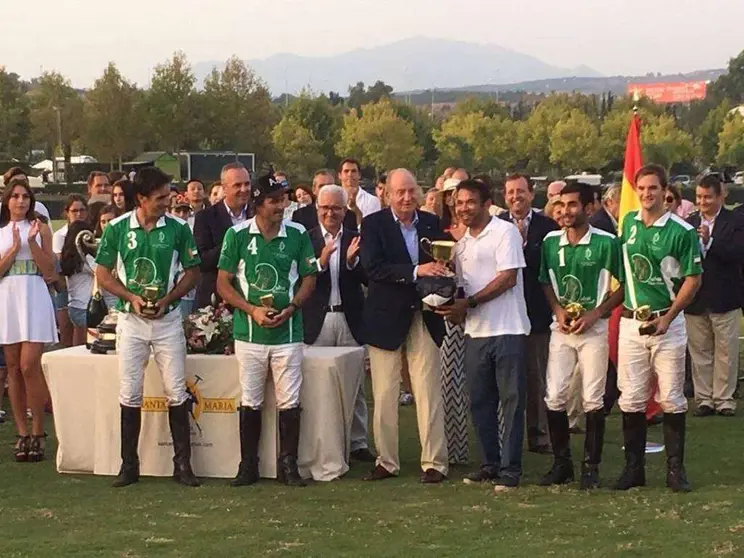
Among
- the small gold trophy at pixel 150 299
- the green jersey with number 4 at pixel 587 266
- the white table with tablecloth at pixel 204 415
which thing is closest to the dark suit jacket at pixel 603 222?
the green jersey with number 4 at pixel 587 266

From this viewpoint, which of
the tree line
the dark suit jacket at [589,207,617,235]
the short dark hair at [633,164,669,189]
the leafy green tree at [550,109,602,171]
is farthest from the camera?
the leafy green tree at [550,109,602,171]

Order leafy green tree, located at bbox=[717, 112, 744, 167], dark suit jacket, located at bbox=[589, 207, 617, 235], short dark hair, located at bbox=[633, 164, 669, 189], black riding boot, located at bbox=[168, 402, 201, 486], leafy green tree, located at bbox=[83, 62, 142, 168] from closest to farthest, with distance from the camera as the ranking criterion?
short dark hair, located at bbox=[633, 164, 669, 189] → black riding boot, located at bbox=[168, 402, 201, 486] → dark suit jacket, located at bbox=[589, 207, 617, 235] → leafy green tree, located at bbox=[83, 62, 142, 168] → leafy green tree, located at bbox=[717, 112, 744, 167]

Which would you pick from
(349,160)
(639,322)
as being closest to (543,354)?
(639,322)

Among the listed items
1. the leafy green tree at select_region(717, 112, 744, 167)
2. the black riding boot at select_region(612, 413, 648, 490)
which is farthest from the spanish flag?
the leafy green tree at select_region(717, 112, 744, 167)

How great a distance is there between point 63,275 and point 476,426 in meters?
4.21

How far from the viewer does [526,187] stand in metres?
8.38

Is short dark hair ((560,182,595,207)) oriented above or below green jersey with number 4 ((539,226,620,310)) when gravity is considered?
above

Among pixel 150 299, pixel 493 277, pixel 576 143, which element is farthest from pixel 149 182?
pixel 576 143

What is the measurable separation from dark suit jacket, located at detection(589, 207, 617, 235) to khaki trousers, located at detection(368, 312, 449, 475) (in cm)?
249

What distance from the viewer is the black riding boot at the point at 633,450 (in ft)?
22.8

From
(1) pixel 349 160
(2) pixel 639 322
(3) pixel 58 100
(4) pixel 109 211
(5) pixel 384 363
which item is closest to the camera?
(2) pixel 639 322

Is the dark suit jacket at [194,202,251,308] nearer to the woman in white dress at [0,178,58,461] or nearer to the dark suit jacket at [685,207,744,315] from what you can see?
the woman in white dress at [0,178,58,461]

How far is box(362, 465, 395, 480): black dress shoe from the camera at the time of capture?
7.39 m

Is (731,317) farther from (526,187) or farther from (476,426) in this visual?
(476,426)
